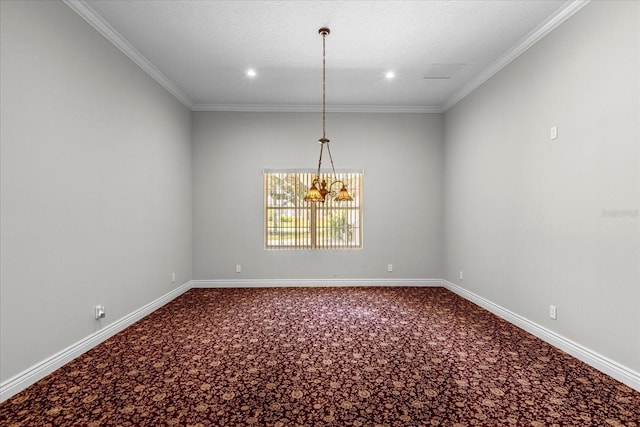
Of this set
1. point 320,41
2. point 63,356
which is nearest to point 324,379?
point 63,356

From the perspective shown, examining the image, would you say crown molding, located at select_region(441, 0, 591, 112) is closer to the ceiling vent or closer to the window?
the ceiling vent

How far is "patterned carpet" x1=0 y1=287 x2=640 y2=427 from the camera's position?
6.61ft

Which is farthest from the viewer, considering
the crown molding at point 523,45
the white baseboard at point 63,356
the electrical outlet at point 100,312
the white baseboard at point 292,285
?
the electrical outlet at point 100,312

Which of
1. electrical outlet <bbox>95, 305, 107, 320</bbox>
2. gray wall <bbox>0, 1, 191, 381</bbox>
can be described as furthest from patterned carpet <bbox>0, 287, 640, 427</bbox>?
gray wall <bbox>0, 1, 191, 381</bbox>

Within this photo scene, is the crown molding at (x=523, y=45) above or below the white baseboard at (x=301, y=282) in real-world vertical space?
above

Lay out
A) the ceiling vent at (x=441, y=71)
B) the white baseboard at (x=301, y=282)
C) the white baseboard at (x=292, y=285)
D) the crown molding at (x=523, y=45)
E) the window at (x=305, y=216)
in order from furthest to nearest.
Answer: the window at (x=305, y=216) → the white baseboard at (x=301, y=282) → the ceiling vent at (x=441, y=71) → the crown molding at (x=523, y=45) → the white baseboard at (x=292, y=285)

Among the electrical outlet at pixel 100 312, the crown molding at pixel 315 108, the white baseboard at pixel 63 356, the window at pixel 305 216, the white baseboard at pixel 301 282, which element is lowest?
the white baseboard at pixel 301 282

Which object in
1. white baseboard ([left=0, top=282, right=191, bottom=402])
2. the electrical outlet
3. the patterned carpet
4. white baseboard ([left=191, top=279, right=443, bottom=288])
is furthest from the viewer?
white baseboard ([left=191, top=279, right=443, bottom=288])

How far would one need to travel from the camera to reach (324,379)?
247cm

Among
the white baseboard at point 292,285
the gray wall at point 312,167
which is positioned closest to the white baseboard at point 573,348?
the white baseboard at point 292,285

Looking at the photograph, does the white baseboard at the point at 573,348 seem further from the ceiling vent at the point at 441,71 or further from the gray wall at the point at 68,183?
the gray wall at the point at 68,183

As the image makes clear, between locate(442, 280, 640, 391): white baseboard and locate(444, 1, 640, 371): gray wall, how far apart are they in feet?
0.19

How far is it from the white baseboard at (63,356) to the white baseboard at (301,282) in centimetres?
145

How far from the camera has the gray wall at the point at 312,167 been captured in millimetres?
5637
